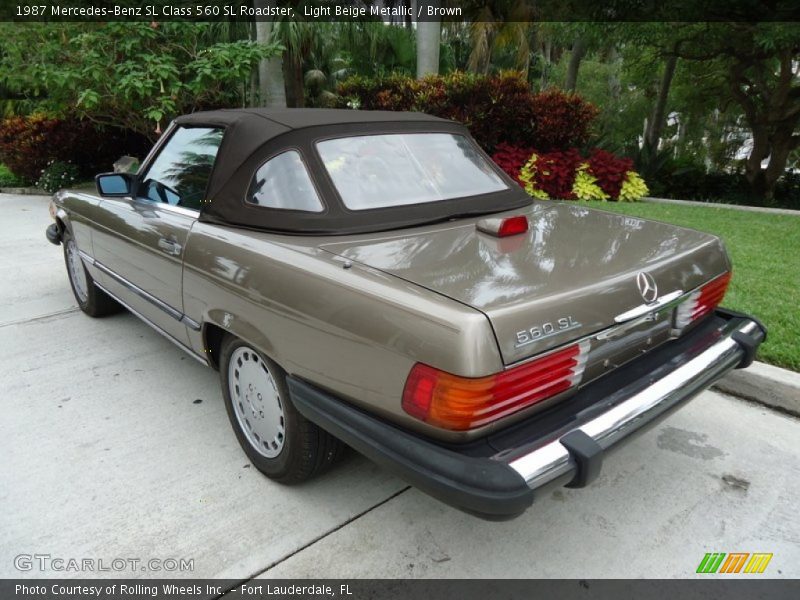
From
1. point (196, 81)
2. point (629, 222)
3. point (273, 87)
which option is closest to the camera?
point (629, 222)

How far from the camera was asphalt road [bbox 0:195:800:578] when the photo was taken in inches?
86.6

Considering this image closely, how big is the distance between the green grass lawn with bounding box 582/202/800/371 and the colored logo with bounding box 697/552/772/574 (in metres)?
1.61

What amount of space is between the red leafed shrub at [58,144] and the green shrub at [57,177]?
380mm

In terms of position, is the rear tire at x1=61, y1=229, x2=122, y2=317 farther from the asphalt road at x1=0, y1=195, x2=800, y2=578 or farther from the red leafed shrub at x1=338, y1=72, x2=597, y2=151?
the red leafed shrub at x1=338, y1=72, x2=597, y2=151

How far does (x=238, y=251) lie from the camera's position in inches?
96.7

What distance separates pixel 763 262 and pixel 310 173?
467 cm

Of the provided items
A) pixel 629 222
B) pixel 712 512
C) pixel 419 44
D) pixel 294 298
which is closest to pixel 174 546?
pixel 294 298

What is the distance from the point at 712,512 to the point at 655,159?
32.1ft

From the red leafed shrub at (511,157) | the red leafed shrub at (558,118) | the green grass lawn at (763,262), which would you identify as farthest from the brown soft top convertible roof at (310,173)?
the red leafed shrub at (558,118)

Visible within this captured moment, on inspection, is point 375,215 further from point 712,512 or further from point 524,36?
point 524,36

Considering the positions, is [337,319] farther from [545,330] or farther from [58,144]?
[58,144]

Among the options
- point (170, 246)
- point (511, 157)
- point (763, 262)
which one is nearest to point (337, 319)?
point (170, 246)

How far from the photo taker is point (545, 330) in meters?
1.79

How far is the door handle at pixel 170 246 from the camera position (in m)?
2.87
